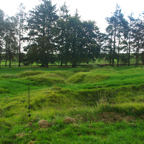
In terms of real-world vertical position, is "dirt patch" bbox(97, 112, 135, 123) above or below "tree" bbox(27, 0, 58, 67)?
below

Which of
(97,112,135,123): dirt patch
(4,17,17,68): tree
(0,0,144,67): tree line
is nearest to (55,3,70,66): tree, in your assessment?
(0,0,144,67): tree line

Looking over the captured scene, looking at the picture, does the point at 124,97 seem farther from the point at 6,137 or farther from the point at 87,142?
the point at 6,137

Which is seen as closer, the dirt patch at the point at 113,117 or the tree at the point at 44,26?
the dirt patch at the point at 113,117

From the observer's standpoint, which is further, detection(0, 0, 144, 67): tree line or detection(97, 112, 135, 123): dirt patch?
detection(0, 0, 144, 67): tree line

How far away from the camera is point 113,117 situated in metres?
5.11

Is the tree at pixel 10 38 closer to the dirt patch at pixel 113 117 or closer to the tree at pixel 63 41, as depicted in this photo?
the tree at pixel 63 41

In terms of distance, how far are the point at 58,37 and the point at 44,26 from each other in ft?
19.6

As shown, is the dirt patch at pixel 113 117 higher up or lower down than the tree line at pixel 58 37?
lower down

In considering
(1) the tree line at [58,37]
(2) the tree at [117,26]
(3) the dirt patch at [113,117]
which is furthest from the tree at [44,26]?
(3) the dirt patch at [113,117]

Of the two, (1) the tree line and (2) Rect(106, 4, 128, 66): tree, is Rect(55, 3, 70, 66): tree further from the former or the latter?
(2) Rect(106, 4, 128, 66): tree

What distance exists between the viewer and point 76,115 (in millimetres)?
5359

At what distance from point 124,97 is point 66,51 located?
3370 cm

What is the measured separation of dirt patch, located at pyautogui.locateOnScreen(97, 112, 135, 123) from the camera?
493 centimetres

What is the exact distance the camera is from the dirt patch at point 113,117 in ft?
16.2
